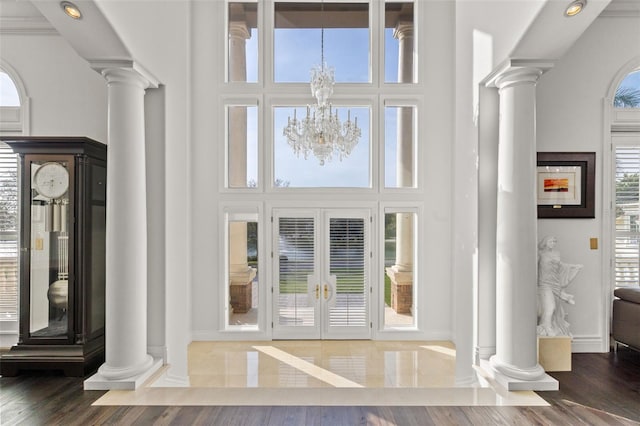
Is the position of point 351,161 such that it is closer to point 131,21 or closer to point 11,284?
point 131,21

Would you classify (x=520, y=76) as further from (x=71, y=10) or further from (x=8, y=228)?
(x=8, y=228)

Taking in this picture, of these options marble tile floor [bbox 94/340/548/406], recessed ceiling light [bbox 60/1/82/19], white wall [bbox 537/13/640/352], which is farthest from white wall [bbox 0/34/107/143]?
white wall [bbox 537/13/640/352]

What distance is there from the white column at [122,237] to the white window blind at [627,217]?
17.8 feet

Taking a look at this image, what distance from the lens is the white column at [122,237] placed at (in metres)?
3.48

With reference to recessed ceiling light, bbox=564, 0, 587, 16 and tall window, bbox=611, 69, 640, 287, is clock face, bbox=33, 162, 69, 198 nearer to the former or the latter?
recessed ceiling light, bbox=564, 0, 587, 16

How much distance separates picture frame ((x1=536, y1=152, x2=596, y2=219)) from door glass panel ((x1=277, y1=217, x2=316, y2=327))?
289 centimetres

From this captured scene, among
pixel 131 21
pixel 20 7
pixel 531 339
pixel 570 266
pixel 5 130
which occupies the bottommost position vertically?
pixel 531 339

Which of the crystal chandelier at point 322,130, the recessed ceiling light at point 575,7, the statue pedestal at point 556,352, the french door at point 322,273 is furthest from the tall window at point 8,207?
the statue pedestal at point 556,352

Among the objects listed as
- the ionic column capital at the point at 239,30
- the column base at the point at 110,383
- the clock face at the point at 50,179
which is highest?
the ionic column capital at the point at 239,30

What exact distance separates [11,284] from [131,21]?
3663 millimetres

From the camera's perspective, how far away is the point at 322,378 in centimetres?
403

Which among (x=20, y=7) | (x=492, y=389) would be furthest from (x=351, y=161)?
(x=20, y=7)

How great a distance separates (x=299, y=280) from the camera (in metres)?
5.30

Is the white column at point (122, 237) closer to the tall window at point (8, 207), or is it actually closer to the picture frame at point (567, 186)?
the tall window at point (8, 207)
